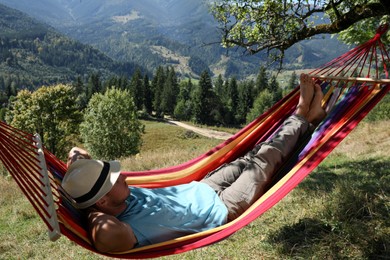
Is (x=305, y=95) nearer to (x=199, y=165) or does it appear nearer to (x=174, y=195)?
(x=199, y=165)

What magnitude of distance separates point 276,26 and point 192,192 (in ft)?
9.05

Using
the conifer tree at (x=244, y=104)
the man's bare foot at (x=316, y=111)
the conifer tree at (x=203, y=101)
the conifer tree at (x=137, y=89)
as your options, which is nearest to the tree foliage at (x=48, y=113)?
the man's bare foot at (x=316, y=111)

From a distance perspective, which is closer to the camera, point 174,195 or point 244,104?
point 174,195

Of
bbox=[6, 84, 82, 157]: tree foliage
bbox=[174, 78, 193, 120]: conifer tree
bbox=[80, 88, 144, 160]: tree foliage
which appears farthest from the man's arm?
bbox=[174, 78, 193, 120]: conifer tree

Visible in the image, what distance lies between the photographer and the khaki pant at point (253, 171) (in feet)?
8.99

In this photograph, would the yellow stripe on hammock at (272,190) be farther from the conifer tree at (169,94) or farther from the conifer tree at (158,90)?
the conifer tree at (158,90)

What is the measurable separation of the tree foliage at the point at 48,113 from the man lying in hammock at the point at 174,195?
2065 cm

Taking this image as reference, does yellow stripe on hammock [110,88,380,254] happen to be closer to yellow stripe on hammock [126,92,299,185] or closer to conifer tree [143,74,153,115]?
yellow stripe on hammock [126,92,299,185]

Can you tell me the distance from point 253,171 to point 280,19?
97.6 inches

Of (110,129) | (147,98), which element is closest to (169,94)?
(147,98)

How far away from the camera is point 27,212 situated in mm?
4543

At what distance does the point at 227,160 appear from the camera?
11.4 feet

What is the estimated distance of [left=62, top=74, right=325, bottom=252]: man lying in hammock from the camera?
218 centimetres

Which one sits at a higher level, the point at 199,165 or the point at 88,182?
the point at 88,182
